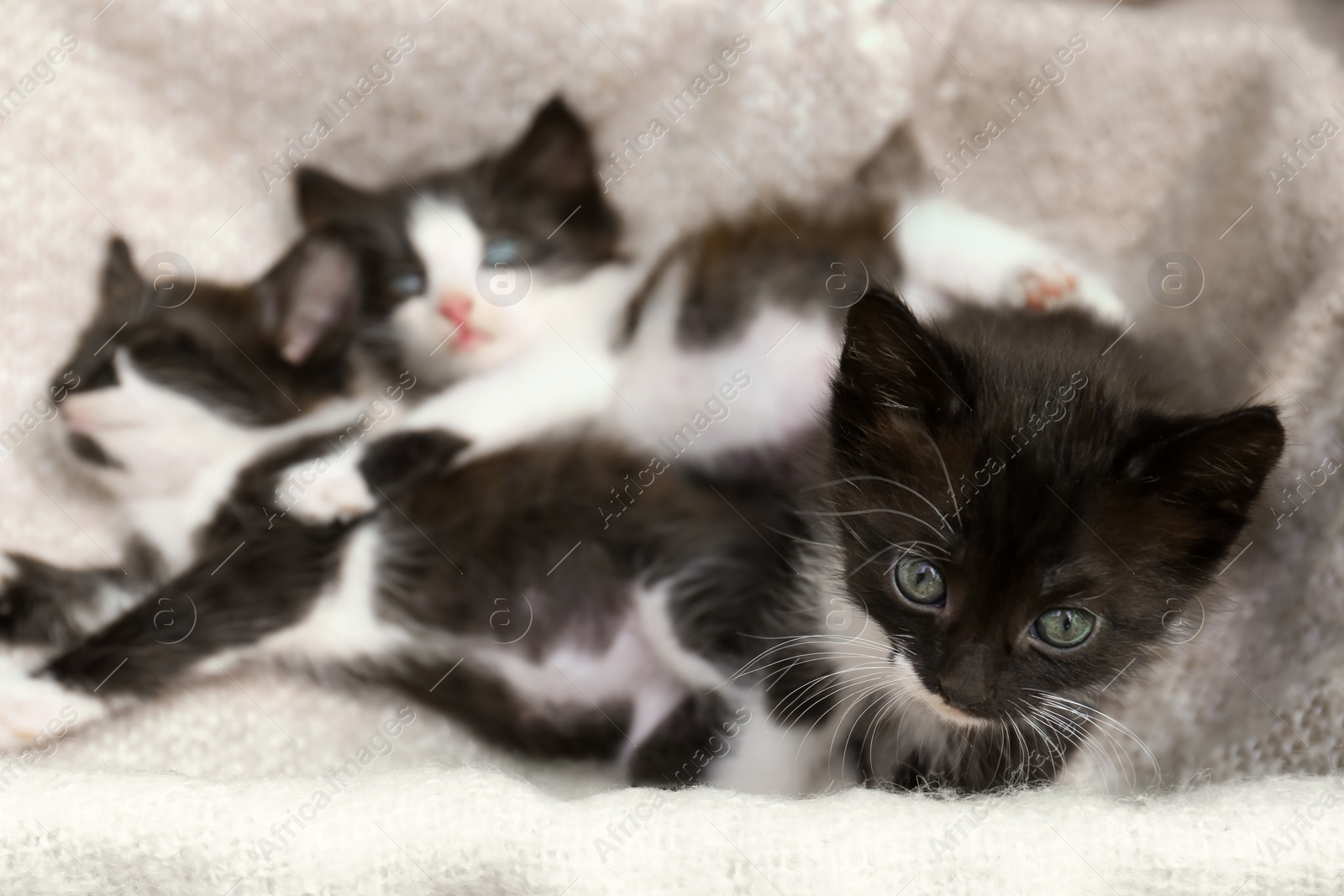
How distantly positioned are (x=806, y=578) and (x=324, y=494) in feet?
2.55

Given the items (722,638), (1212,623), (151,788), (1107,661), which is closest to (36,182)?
(151,788)

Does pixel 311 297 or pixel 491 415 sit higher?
pixel 311 297

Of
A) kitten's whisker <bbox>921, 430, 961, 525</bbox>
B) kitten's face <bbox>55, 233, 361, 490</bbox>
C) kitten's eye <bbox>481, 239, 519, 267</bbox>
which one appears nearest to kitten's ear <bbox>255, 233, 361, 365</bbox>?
kitten's face <bbox>55, 233, 361, 490</bbox>

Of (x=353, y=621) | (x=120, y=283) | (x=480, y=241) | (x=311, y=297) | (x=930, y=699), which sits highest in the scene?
(x=120, y=283)

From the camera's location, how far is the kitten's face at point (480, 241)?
1894 millimetres

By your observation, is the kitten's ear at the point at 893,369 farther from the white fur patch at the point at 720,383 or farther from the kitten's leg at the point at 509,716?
the kitten's leg at the point at 509,716

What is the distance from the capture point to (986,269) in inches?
72.0

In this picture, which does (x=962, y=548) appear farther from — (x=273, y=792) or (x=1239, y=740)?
(x=273, y=792)

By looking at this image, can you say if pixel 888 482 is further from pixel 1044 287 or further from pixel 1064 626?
pixel 1044 287

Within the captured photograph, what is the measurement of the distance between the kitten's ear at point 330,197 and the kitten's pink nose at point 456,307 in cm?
25

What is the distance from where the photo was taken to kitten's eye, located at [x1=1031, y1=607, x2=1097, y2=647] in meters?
1.20

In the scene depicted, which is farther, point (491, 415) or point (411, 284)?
point (411, 284)

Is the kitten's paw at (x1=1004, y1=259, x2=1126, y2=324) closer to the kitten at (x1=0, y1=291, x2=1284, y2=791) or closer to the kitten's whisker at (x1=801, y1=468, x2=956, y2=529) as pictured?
the kitten at (x1=0, y1=291, x2=1284, y2=791)

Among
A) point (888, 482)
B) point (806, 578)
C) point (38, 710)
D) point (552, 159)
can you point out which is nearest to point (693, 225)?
point (552, 159)
